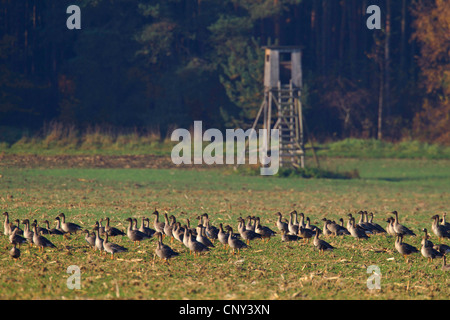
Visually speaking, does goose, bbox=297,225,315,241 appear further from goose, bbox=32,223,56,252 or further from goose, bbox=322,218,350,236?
goose, bbox=32,223,56,252

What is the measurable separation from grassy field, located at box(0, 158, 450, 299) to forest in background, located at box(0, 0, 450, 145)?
22867mm

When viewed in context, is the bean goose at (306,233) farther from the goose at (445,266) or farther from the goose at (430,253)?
the goose at (445,266)

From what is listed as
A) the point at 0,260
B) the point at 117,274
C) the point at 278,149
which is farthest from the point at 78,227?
the point at 278,149

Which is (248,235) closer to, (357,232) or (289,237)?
(289,237)

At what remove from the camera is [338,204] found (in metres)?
30.3

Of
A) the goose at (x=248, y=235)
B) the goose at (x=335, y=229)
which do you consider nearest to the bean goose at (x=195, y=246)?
the goose at (x=248, y=235)

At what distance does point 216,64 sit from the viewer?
6631cm

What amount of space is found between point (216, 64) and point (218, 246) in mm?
Answer: 48743

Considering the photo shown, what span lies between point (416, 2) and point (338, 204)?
4078cm

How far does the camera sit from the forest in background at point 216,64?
63.3 metres

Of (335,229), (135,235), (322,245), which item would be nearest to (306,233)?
(335,229)

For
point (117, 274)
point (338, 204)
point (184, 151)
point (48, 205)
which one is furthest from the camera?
point (184, 151)

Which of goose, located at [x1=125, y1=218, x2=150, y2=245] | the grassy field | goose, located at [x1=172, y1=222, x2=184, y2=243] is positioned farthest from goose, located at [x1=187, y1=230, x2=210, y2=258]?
goose, located at [x1=125, y1=218, x2=150, y2=245]

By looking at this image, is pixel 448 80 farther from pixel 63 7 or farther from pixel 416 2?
pixel 63 7
